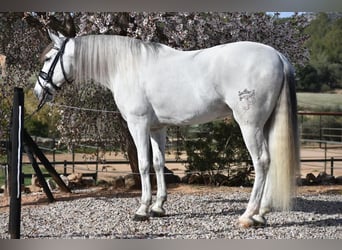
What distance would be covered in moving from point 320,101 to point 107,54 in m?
3.04

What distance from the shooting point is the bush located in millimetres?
6957

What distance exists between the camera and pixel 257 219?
4.50 metres

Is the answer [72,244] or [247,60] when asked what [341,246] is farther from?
[72,244]

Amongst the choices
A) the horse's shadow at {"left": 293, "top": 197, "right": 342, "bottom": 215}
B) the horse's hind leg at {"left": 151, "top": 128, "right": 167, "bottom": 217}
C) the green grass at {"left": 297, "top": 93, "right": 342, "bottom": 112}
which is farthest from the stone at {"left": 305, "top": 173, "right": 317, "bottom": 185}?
the horse's hind leg at {"left": 151, "top": 128, "right": 167, "bottom": 217}

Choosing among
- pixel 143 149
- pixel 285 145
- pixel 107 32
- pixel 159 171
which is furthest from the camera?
pixel 107 32

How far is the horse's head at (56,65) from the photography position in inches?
191

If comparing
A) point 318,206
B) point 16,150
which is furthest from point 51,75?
point 318,206

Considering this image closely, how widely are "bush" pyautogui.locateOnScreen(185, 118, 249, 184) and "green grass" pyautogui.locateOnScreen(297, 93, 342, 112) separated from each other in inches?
34.5

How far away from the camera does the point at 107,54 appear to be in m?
4.80

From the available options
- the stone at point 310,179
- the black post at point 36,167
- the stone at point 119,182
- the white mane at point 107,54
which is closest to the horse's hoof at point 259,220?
the white mane at point 107,54

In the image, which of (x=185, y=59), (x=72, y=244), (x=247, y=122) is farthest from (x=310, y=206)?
(x=72, y=244)

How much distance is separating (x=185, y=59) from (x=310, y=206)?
2.20 meters

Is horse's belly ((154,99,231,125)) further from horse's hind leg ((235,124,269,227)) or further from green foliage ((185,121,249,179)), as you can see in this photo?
green foliage ((185,121,249,179))

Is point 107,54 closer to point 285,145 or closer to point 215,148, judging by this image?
point 285,145
